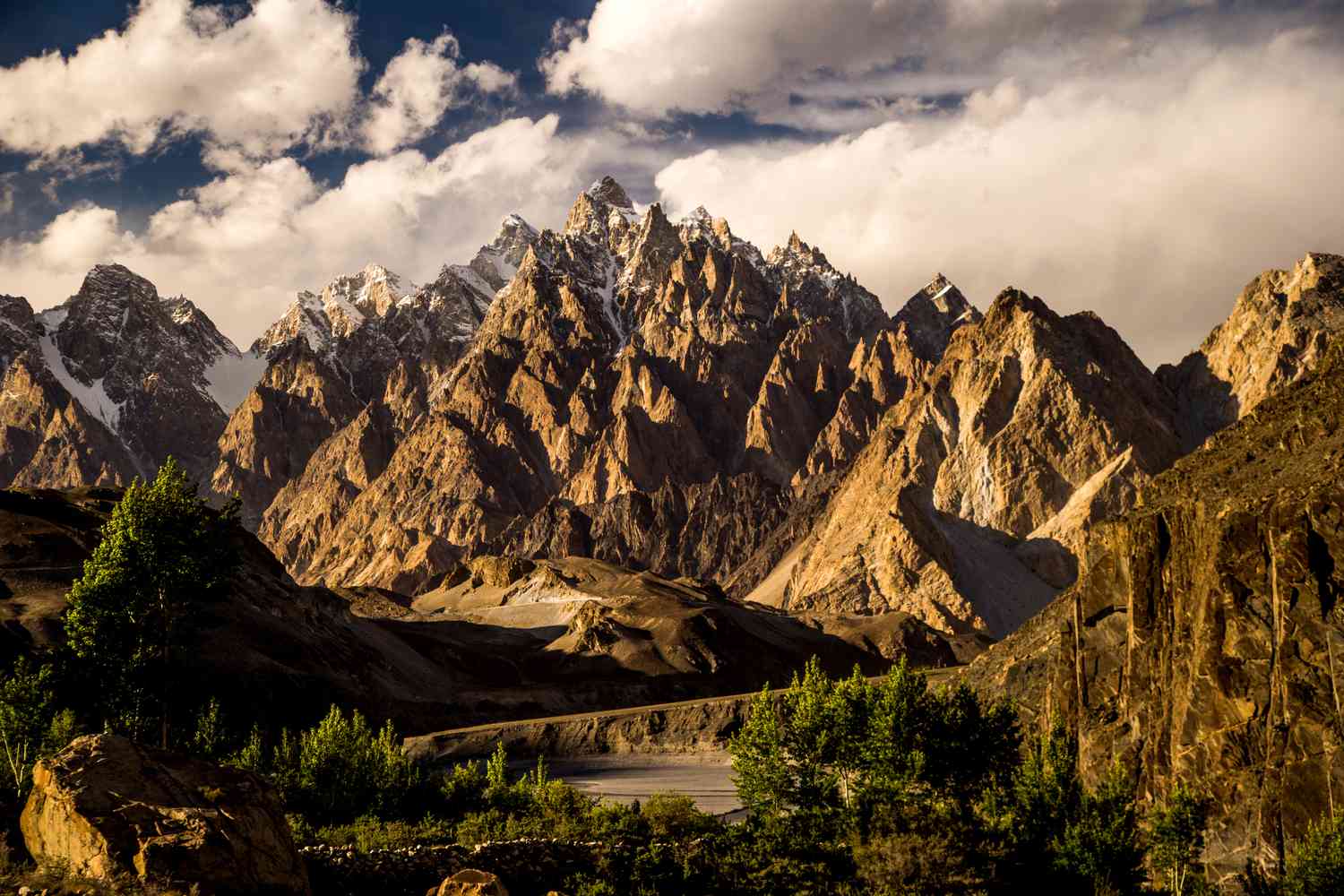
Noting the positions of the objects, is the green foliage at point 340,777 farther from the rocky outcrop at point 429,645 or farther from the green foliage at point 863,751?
the rocky outcrop at point 429,645

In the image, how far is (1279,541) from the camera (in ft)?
161

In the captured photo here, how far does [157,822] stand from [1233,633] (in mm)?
39439

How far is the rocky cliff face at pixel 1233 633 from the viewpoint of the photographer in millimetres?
46844

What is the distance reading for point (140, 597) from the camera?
1892 inches

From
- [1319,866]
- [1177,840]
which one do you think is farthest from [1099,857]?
[1319,866]

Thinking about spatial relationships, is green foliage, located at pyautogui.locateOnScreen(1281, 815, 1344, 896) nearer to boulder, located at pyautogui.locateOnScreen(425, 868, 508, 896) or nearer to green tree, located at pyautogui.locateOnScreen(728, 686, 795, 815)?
green tree, located at pyautogui.locateOnScreen(728, 686, 795, 815)

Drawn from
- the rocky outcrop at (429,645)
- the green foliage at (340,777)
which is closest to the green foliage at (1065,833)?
the green foliage at (340,777)

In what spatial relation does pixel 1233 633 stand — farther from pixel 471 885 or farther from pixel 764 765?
pixel 471 885

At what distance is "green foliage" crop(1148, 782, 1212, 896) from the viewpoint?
43.3 m

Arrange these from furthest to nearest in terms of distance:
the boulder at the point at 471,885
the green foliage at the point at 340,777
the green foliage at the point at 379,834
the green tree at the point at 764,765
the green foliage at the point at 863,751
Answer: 1. the green foliage at the point at 340,777
2. the green tree at the point at 764,765
3. the green foliage at the point at 863,751
4. the green foliage at the point at 379,834
5. the boulder at the point at 471,885

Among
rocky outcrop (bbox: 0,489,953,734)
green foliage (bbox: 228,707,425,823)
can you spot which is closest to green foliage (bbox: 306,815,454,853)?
green foliage (bbox: 228,707,425,823)

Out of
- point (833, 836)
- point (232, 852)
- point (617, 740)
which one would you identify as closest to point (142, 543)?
point (232, 852)

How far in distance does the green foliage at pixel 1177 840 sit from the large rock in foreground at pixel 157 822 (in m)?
28.4

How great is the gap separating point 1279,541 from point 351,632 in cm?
11725
